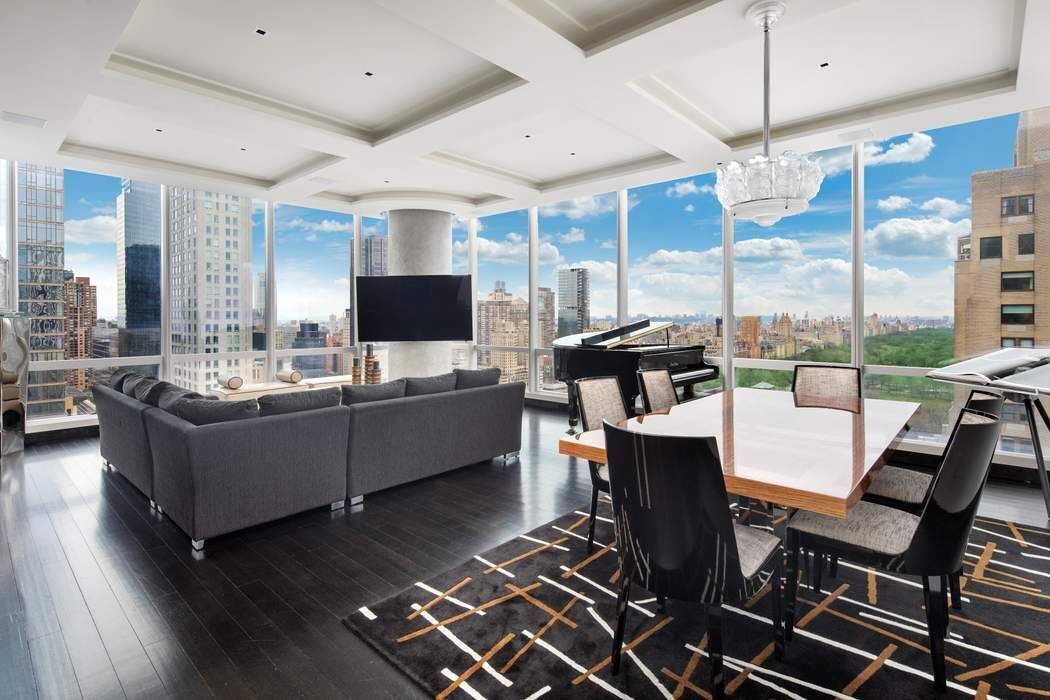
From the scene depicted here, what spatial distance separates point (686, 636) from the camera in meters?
2.26

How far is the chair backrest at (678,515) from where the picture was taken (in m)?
1.67

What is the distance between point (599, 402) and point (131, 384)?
3671mm

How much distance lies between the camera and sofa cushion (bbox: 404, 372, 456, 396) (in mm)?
4176

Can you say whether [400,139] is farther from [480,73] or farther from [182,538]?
[182,538]

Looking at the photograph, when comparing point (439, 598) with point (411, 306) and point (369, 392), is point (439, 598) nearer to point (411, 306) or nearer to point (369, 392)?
point (369, 392)

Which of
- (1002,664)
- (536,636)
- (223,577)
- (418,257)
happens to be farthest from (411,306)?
(1002,664)

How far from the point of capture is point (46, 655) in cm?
215

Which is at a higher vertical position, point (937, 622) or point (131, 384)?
point (131, 384)

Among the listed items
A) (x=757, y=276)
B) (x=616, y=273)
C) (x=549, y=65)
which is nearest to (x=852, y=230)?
(x=757, y=276)

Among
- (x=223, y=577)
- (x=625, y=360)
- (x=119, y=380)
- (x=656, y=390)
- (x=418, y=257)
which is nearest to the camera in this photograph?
(x=223, y=577)

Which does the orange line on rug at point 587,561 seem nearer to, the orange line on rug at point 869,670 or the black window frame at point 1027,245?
the orange line on rug at point 869,670

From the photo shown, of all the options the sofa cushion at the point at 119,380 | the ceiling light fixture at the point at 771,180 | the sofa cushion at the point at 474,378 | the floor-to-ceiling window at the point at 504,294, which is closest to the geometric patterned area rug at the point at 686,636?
the sofa cushion at the point at 474,378

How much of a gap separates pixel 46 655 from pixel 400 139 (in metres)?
4.09

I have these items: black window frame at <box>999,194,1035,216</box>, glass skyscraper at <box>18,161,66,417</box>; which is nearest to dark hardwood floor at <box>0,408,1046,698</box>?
glass skyscraper at <box>18,161,66,417</box>
